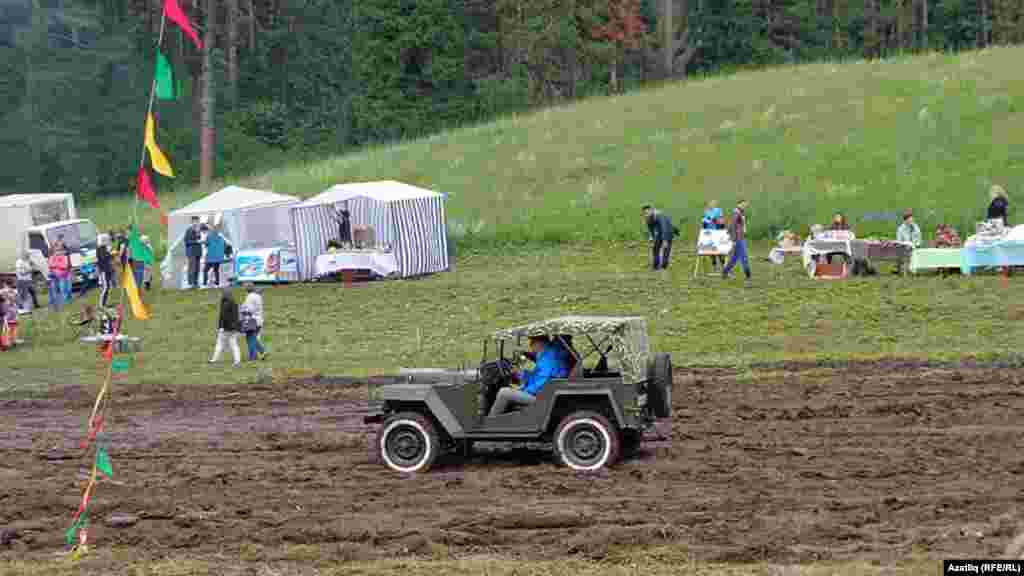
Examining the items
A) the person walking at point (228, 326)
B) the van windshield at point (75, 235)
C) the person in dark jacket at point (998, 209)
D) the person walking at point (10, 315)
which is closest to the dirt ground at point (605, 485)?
the person walking at point (228, 326)

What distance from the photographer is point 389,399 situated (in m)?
16.0

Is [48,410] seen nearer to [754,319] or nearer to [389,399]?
[389,399]

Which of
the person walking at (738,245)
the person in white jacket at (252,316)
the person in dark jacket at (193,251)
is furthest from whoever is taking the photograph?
the person in dark jacket at (193,251)

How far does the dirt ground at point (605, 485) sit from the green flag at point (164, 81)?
3917 mm

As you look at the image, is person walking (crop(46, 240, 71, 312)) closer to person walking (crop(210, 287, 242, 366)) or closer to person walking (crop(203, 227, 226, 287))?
person walking (crop(203, 227, 226, 287))

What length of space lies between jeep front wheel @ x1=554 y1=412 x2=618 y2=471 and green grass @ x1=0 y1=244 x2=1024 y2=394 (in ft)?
26.0

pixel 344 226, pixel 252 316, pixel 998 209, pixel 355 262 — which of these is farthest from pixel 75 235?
pixel 998 209

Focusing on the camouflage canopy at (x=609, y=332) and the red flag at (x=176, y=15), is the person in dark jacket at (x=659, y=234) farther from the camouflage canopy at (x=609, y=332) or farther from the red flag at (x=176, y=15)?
the red flag at (x=176, y=15)

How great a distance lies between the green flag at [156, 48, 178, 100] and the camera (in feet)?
39.4

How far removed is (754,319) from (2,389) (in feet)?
41.3

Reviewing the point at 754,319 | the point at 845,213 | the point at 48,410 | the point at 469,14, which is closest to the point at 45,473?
the point at 48,410

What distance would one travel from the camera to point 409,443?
15945mm

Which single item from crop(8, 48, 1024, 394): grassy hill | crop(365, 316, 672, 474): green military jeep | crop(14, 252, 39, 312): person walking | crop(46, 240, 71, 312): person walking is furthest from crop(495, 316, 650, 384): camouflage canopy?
crop(14, 252, 39, 312): person walking

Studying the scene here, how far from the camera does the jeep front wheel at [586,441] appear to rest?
50.7ft
